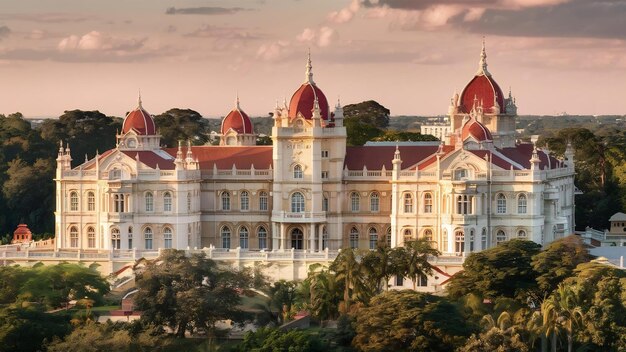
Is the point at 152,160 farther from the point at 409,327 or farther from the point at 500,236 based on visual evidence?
the point at 409,327

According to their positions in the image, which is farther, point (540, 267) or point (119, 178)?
point (119, 178)

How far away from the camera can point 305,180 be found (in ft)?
296

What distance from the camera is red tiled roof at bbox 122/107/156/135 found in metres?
92.9

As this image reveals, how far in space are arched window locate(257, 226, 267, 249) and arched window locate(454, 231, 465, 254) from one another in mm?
10234

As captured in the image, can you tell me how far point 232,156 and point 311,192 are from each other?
5.19m

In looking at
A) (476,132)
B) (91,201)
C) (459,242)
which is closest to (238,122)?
(91,201)

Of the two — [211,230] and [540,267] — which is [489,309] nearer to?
[540,267]

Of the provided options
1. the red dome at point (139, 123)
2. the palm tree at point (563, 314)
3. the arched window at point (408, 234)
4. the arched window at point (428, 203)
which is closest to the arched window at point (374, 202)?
the arched window at point (408, 234)

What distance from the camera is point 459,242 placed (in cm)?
8688

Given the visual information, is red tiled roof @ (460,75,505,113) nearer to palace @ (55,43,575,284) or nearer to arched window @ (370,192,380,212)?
palace @ (55,43,575,284)

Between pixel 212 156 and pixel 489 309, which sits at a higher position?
pixel 212 156

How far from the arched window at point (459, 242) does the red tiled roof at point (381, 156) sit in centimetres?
488

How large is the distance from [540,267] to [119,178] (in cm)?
2301

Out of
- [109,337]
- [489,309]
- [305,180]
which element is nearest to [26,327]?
[109,337]
